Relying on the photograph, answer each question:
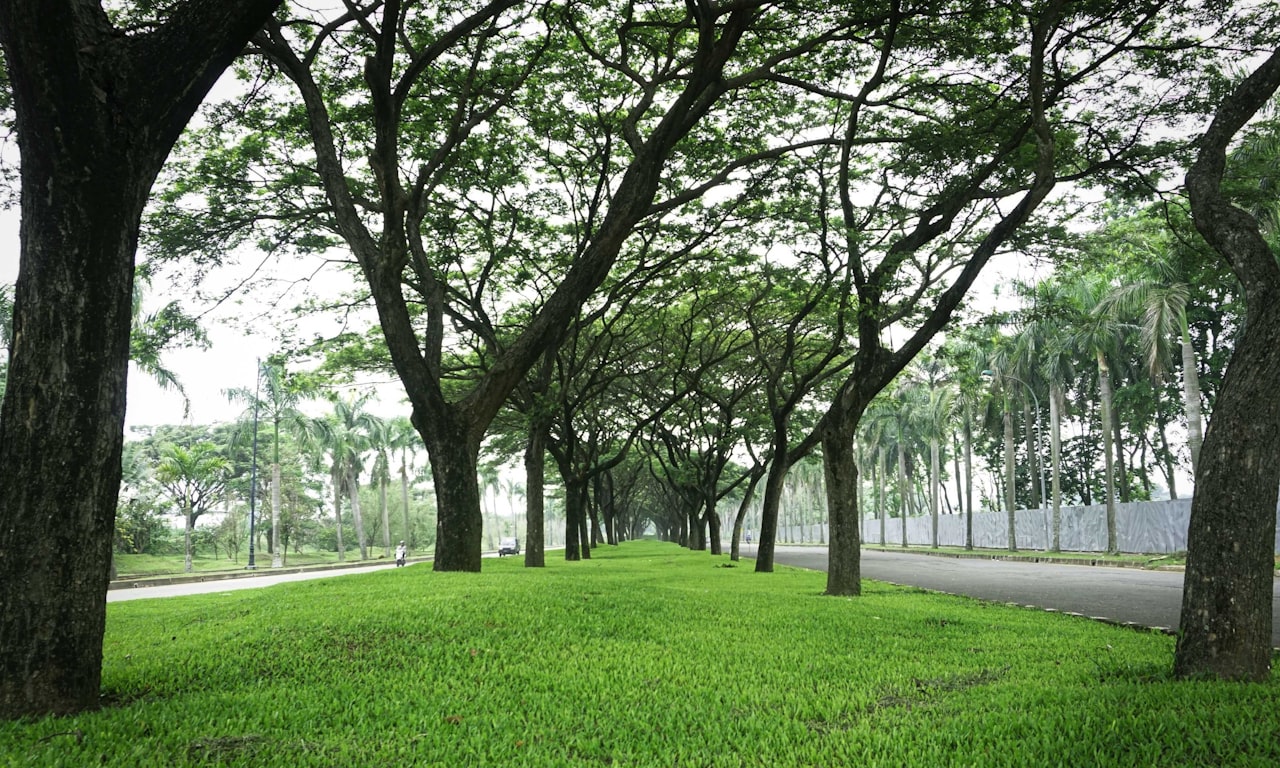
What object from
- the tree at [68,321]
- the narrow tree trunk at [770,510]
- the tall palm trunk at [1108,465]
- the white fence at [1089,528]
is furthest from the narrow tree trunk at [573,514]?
the tree at [68,321]

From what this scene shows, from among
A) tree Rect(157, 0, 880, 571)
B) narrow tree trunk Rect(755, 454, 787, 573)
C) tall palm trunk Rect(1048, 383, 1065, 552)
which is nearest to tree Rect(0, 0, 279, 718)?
tree Rect(157, 0, 880, 571)

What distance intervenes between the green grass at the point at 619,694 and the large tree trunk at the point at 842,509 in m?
3.64

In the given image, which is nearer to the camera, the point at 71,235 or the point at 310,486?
the point at 71,235

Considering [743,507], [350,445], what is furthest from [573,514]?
[350,445]

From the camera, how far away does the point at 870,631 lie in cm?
753

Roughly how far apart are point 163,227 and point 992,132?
41.4 ft

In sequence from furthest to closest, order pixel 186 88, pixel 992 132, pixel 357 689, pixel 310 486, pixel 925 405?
1. pixel 310 486
2. pixel 925 405
3. pixel 992 132
4. pixel 357 689
5. pixel 186 88

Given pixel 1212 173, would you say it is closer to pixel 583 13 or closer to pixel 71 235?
pixel 71 235

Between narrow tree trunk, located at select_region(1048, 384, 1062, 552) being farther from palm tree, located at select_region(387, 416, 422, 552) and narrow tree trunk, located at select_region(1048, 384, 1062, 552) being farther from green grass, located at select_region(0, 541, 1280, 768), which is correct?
palm tree, located at select_region(387, 416, 422, 552)

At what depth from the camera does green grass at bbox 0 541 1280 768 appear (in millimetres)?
3627

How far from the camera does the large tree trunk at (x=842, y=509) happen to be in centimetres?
1149

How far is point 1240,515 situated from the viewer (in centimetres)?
454

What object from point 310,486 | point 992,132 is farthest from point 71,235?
point 310,486

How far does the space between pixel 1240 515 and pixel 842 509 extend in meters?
7.17
